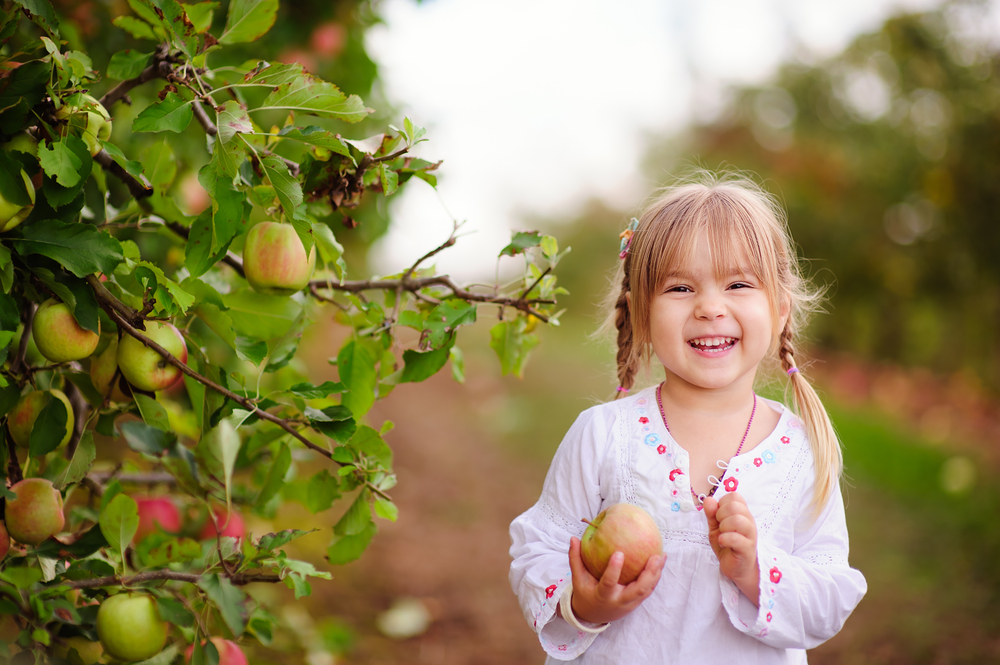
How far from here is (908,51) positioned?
24.8 ft

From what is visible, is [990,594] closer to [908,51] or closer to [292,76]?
[292,76]

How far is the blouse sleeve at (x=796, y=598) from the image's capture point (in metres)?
1.08

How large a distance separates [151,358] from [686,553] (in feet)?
2.92

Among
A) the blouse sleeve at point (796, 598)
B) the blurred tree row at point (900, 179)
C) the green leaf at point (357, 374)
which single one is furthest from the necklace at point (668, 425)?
the blurred tree row at point (900, 179)

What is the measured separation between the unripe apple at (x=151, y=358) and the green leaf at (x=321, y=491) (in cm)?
29

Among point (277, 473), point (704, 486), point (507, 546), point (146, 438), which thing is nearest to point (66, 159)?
point (146, 438)

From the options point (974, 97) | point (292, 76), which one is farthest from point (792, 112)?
point (292, 76)

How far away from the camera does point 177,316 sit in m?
1.14

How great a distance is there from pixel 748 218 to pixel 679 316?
0.22 m

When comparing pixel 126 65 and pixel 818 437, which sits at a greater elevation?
pixel 126 65

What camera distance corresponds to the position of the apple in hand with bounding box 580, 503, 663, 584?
1.05 m

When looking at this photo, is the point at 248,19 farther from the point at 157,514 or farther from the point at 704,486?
the point at 157,514

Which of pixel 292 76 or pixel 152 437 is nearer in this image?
pixel 292 76

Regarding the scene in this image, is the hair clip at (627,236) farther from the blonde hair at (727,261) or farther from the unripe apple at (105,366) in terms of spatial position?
the unripe apple at (105,366)
